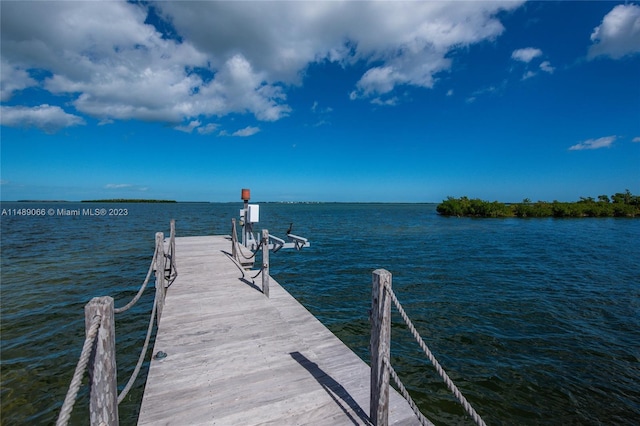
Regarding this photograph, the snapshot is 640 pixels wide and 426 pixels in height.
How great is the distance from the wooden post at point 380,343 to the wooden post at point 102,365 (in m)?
2.55

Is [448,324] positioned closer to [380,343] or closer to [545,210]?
[380,343]

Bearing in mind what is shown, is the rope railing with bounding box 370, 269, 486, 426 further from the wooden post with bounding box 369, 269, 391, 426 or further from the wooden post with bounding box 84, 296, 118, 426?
the wooden post with bounding box 84, 296, 118, 426

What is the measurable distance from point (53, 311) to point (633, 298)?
67.4 ft

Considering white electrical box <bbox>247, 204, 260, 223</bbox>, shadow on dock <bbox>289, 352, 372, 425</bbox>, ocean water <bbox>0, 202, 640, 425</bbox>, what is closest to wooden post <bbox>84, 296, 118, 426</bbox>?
shadow on dock <bbox>289, 352, 372, 425</bbox>

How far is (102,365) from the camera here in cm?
248

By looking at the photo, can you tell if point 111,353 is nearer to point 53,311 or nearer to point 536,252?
point 53,311

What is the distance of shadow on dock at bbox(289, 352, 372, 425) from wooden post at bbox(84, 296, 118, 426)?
8.31 feet

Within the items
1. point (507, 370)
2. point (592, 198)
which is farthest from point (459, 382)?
point (592, 198)

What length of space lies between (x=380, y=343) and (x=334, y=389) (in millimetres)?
1319

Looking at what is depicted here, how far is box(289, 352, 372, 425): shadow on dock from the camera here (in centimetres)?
367

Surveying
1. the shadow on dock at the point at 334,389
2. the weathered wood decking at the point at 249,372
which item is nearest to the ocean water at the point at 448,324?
the weathered wood decking at the point at 249,372

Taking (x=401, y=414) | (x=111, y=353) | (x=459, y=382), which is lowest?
→ (x=459, y=382)

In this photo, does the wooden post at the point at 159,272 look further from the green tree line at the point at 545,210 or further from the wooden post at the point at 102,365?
the green tree line at the point at 545,210

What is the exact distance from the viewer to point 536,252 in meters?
19.8
